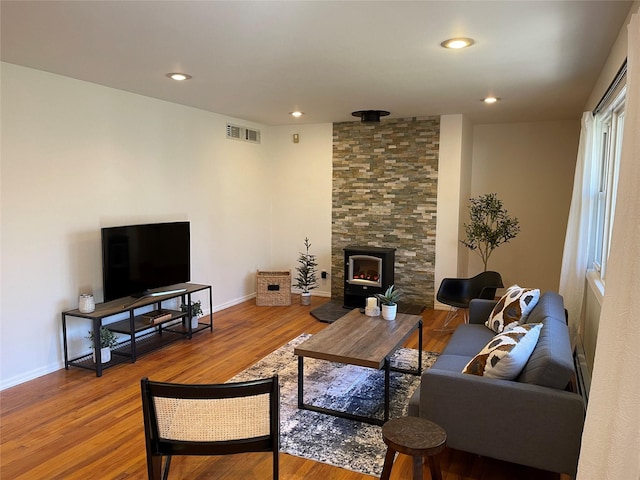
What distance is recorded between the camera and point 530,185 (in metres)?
6.29

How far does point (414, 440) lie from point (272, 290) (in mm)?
4349

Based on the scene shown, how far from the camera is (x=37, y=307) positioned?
146 inches

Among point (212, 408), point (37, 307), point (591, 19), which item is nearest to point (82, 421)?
point (37, 307)

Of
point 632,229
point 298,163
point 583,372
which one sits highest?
point 298,163

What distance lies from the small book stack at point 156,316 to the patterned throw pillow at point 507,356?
9.67ft

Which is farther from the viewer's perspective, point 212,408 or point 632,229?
point 212,408

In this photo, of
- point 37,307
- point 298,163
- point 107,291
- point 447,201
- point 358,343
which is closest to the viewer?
point 358,343

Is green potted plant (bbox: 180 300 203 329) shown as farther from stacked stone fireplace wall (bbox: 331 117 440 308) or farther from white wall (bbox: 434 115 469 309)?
white wall (bbox: 434 115 469 309)

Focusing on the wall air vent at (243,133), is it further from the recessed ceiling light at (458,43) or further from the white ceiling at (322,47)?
the recessed ceiling light at (458,43)

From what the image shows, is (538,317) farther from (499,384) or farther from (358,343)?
(358,343)

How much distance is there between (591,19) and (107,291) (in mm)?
3955

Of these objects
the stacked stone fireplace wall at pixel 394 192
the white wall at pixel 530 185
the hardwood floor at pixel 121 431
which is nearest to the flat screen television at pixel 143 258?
the hardwood floor at pixel 121 431

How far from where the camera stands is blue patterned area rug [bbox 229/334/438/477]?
8.76 ft

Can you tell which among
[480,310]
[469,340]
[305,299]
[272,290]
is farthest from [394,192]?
[469,340]
